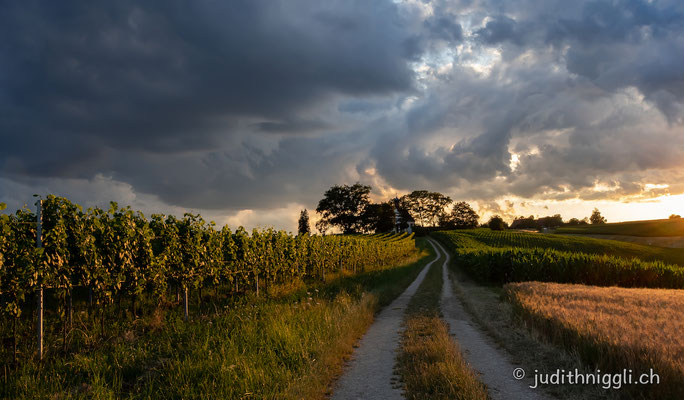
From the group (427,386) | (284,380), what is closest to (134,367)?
(284,380)

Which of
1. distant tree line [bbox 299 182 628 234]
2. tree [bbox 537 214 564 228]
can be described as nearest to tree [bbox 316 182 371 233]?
distant tree line [bbox 299 182 628 234]

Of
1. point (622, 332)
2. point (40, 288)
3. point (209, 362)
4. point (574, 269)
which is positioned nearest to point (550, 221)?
point (574, 269)

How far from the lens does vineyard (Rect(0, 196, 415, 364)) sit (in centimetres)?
840

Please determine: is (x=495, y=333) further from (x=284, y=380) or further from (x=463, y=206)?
(x=463, y=206)

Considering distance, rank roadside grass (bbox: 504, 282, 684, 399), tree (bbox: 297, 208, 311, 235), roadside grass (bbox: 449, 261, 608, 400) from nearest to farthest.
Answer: roadside grass (bbox: 504, 282, 684, 399) < roadside grass (bbox: 449, 261, 608, 400) < tree (bbox: 297, 208, 311, 235)

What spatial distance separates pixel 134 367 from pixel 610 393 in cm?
864

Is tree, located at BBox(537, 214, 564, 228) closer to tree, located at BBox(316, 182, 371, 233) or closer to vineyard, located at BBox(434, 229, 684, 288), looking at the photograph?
tree, located at BBox(316, 182, 371, 233)

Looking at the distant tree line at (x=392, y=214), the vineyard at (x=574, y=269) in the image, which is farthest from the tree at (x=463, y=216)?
the vineyard at (x=574, y=269)

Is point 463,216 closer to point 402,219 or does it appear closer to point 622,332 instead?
point 402,219

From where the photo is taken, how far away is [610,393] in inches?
235

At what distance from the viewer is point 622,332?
285 inches

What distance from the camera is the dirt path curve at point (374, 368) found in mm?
6383

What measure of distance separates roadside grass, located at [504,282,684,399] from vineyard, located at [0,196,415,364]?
35.7 feet

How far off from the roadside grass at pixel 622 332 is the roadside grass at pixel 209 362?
4.90 meters
